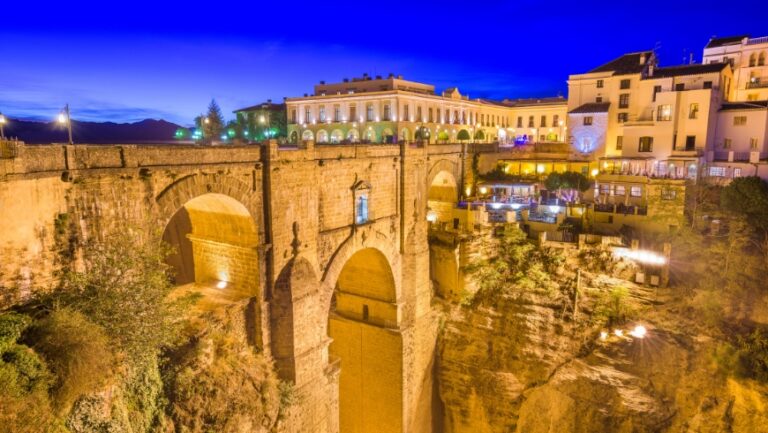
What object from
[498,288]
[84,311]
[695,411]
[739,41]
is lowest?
[695,411]

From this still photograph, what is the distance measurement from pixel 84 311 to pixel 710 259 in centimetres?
2469

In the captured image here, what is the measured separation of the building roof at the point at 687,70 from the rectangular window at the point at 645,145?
16.5ft

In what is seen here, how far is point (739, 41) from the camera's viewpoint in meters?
40.8

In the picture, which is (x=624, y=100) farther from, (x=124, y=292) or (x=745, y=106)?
(x=124, y=292)

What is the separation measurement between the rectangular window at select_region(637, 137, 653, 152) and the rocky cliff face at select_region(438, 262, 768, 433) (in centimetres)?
1532

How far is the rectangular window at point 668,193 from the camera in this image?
82.8ft

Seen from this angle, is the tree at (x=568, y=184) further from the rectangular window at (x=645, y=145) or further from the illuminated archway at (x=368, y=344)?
the illuminated archway at (x=368, y=344)

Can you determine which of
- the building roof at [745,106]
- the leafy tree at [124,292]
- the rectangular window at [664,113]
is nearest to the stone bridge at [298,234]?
the leafy tree at [124,292]

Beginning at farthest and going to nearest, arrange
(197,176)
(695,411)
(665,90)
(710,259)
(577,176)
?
(665,90) → (577,176) → (710,259) → (695,411) → (197,176)

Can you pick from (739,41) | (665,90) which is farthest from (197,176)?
(739,41)

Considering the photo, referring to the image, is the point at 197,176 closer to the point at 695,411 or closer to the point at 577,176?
the point at 695,411

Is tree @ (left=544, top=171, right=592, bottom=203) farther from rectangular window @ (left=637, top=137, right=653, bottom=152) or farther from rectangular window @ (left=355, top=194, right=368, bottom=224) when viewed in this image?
rectangular window @ (left=355, top=194, right=368, bottom=224)

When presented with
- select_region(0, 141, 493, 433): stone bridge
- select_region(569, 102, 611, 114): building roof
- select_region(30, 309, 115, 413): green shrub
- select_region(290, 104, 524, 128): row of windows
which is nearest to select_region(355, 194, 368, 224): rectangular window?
select_region(0, 141, 493, 433): stone bridge

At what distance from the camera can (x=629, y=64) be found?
38.8 meters
